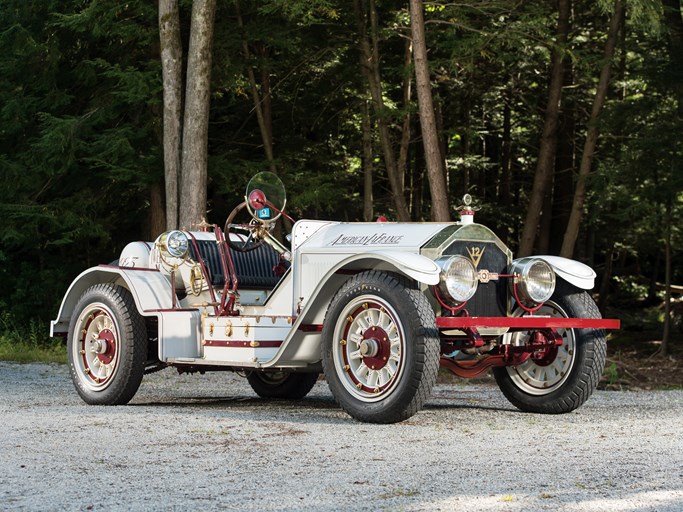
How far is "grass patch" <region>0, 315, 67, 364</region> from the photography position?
17.0 meters

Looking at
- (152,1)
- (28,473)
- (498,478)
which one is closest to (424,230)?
(498,478)

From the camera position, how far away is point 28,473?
18.8 ft

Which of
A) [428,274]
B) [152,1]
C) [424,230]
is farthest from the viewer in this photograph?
[152,1]

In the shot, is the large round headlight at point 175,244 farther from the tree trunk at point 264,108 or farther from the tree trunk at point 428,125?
the tree trunk at point 264,108

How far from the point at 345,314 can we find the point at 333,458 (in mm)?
1925

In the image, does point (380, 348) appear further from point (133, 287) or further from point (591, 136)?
point (591, 136)

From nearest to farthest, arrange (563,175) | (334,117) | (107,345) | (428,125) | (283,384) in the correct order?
(107,345)
(283,384)
(428,125)
(334,117)
(563,175)

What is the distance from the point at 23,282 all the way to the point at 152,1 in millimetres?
6928

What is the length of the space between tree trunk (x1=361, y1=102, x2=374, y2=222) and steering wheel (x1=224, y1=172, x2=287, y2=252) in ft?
33.7

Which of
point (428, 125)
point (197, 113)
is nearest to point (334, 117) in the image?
point (197, 113)

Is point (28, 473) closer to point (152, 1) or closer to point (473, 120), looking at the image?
point (152, 1)

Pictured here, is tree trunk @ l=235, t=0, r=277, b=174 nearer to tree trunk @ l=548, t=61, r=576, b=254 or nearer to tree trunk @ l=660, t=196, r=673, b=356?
tree trunk @ l=548, t=61, r=576, b=254

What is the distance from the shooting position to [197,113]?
17.3 meters

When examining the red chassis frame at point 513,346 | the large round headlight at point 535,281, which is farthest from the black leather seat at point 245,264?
the large round headlight at point 535,281
